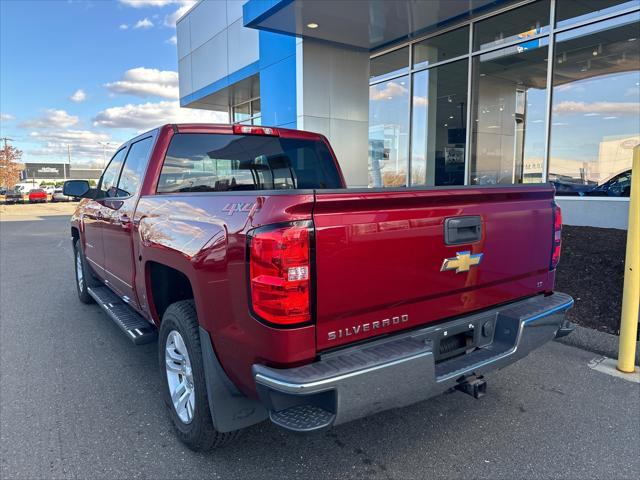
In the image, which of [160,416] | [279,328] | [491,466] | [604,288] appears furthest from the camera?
[604,288]

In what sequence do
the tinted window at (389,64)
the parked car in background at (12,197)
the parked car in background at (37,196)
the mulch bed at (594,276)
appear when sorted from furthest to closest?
the parked car in background at (37,196), the parked car in background at (12,197), the tinted window at (389,64), the mulch bed at (594,276)

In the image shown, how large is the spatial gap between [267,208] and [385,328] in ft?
2.87

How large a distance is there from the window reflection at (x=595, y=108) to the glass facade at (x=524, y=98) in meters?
0.02

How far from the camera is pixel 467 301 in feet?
8.73

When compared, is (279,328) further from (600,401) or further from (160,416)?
(600,401)

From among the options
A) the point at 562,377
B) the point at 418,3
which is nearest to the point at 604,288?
the point at 562,377

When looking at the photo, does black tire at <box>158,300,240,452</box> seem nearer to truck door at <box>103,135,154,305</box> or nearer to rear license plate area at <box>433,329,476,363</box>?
truck door at <box>103,135,154,305</box>

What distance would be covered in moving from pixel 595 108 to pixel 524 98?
4.61ft

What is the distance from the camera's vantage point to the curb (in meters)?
4.15

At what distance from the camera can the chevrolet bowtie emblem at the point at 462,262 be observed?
2467 millimetres

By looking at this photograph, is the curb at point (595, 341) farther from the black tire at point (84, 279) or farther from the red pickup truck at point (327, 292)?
the black tire at point (84, 279)

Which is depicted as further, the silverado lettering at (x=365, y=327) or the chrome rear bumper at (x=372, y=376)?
the silverado lettering at (x=365, y=327)

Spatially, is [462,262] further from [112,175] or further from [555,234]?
[112,175]

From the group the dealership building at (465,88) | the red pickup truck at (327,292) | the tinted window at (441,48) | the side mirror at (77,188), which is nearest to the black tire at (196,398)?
the red pickup truck at (327,292)
